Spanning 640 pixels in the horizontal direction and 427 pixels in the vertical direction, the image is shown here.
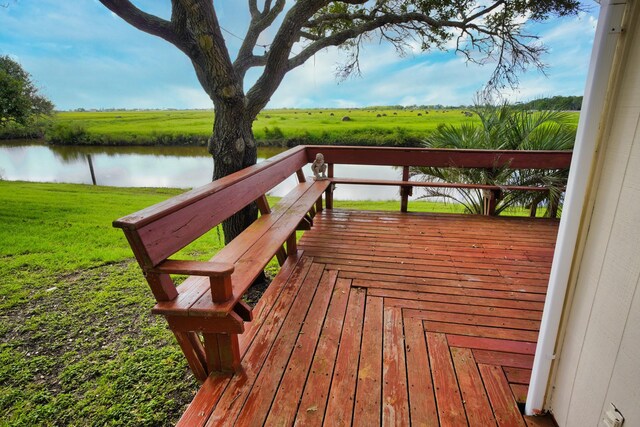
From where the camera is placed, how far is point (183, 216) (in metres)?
1.65

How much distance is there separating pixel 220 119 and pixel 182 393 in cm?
245

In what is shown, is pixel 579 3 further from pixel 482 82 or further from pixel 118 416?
pixel 118 416

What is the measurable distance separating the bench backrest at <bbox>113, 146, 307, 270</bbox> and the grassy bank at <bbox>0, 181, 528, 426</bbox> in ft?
3.81

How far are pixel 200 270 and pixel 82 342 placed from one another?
2.04 metres

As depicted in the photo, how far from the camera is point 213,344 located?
167 cm

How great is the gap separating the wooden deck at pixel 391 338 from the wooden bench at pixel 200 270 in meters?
0.20

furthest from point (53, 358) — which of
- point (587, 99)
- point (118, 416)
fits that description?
point (587, 99)

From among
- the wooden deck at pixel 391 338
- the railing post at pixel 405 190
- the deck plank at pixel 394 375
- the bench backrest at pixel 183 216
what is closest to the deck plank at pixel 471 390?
the wooden deck at pixel 391 338

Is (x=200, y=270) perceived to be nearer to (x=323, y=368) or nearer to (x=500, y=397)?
(x=323, y=368)

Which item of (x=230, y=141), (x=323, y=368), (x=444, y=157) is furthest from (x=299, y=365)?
(x=444, y=157)

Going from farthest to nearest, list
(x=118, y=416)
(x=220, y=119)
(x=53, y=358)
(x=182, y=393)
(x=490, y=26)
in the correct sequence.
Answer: (x=490, y=26), (x=220, y=119), (x=53, y=358), (x=182, y=393), (x=118, y=416)

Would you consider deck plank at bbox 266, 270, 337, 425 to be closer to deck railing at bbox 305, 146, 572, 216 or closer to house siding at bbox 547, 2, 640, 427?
house siding at bbox 547, 2, 640, 427

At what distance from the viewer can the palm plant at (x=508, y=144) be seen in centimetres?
416

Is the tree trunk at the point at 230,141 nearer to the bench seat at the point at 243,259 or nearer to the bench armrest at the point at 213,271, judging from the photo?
the bench seat at the point at 243,259
